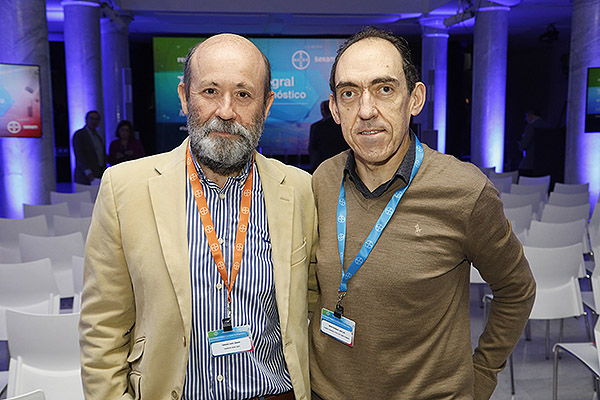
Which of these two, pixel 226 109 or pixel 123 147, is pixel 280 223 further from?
pixel 123 147

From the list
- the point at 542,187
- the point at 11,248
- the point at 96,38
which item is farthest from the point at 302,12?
the point at 11,248

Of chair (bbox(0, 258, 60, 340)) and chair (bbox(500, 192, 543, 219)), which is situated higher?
chair (bbox(500, 192, 543, 219))

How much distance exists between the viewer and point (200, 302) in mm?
1639

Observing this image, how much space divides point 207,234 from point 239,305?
8.9 inches

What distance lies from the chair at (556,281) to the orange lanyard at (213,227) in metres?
3.01

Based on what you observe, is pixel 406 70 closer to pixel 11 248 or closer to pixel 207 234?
pixel 207 234

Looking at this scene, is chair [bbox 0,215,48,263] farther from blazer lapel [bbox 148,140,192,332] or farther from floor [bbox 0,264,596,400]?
blazer lapel [bbox 148,140,192,332]

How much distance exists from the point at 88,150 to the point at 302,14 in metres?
6.90

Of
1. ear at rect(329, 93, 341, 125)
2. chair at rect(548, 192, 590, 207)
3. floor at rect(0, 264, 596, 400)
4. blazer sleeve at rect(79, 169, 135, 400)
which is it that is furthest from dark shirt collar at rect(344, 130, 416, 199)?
chair at rect(548, 192, 590, 207)

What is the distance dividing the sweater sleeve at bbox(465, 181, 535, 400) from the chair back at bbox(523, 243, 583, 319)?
8.08 ft

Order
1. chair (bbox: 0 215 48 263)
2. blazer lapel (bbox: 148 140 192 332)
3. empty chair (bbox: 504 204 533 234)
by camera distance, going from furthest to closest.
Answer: empty chair (bbox: 504 204 533 234) → chair (bbox: 0 215 48 263) → blazer lapel (bbox: 148 140 192 332)

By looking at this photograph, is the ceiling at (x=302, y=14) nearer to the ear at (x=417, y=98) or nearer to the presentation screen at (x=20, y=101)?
the presentation screen at (x=20, y=101)

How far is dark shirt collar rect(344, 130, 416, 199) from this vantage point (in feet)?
5.48

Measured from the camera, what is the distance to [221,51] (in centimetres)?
169
